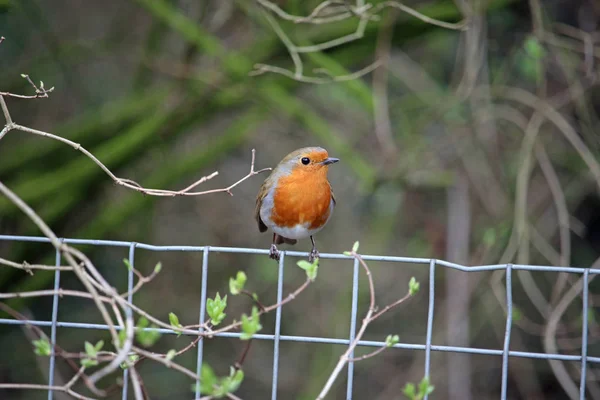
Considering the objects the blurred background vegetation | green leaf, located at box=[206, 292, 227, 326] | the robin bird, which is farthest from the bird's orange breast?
green leaf, located at box=[206, 292, 227, 326]

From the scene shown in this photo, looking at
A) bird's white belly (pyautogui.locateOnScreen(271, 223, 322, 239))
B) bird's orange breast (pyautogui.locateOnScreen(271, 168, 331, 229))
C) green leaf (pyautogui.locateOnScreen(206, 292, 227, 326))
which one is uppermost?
bird's orange breast (pyautogui.locateOnScreen(271, 168, 331, 229))

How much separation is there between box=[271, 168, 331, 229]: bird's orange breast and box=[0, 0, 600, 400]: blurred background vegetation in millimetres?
760

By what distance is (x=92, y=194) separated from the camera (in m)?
4.46

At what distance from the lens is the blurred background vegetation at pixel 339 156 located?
4.18 metres

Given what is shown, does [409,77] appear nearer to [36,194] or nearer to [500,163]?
[500,163]

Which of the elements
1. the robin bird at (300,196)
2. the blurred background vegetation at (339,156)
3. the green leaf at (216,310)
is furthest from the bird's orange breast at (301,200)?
the green leaf at (216,310)

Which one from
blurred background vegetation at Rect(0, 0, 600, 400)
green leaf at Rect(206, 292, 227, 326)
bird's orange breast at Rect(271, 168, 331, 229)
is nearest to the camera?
green leaf at Rect(206, 292, 227, 326)

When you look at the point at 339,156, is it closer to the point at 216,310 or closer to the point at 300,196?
the point at 300,196

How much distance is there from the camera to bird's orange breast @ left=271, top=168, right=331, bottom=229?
3498 millimetres

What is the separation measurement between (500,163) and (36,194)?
2.89m

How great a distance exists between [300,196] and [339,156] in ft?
4.67

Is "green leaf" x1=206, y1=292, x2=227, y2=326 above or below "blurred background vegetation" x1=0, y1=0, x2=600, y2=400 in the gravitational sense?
below

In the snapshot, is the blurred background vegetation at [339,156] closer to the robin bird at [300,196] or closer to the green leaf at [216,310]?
the robin bird at [300,196]

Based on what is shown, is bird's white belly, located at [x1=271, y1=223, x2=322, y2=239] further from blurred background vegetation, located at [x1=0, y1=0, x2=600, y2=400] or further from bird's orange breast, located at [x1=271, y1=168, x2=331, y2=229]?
blurred background vegetation, located at [x1=0, y1=0, x2=600, y2=400]
